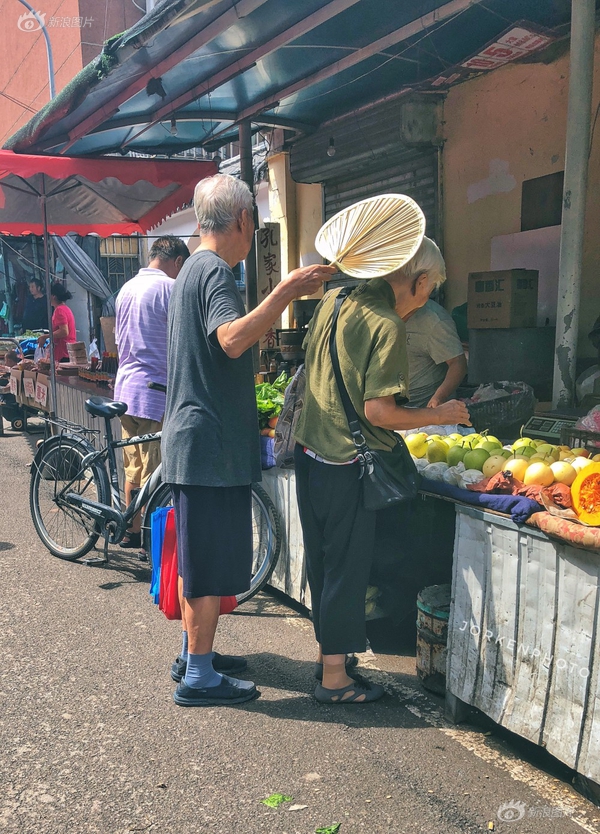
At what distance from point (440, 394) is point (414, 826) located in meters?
2.81

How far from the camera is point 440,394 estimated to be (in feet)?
15.8

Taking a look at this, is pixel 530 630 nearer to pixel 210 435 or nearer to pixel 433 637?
pixel 433 637

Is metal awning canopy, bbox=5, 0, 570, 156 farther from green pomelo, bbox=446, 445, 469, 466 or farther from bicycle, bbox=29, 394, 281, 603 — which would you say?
green pomelo, bbox=446, 445, 469, 466

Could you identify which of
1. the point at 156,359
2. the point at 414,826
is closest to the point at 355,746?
the point at 414,826

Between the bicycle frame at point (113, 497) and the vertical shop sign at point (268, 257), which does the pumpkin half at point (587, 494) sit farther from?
the vertical shop sign at point (268, 257)

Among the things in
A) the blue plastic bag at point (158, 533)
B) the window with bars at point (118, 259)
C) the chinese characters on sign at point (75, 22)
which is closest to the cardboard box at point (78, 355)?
the blue plastic bag at point (158, 533)

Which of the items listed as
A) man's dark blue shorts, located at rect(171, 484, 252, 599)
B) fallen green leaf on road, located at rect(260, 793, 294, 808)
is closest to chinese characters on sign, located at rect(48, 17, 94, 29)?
man's dark blue shorts, located at rect(171, 484, 252, 599)

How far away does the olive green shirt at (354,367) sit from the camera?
2938mm

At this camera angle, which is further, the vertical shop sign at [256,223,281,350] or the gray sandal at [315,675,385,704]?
the vertical shop sign at [256,223,281,350]

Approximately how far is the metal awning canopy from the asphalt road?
4.01 metres

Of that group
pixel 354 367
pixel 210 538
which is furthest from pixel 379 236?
pixel 210 538

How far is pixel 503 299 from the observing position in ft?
18.1

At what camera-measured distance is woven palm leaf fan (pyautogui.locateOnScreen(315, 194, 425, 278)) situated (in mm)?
2945

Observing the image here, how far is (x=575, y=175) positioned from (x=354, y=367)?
2299 millimetres
